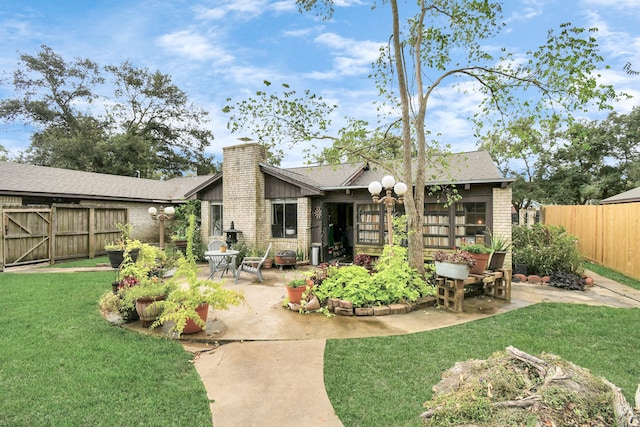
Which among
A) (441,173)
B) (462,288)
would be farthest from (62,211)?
(462,288)

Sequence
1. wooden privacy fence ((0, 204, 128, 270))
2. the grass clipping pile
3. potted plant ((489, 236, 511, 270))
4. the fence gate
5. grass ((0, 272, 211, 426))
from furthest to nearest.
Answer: wooden privacy fence ((0, 204, 128, 270)) → the fence gate → potted plant ((489, 236, 511, 270)) → grass ((0, 272, 211, 426)) → the grass clipping pile

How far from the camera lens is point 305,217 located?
32.9 feet

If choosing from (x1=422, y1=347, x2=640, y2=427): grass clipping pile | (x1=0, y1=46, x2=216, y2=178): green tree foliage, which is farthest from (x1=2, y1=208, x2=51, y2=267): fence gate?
(x1=422, y1=347, x2=640, y2=427): grass clipping pile

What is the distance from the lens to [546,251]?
7750 mm

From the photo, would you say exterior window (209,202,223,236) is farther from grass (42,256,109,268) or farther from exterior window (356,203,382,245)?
exterior window (356,203,382,245)

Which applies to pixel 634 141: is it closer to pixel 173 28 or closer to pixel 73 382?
pixel 173 28

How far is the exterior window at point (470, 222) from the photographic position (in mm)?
8188

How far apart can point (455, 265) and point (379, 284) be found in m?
1.25

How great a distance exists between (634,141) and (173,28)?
74.2 ft

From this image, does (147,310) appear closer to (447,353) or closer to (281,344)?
(281,344)

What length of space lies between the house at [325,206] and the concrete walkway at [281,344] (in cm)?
219

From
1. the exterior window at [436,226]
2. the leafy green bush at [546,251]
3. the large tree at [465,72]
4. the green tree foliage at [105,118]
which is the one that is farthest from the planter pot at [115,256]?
the green tree foliage at [105,118]

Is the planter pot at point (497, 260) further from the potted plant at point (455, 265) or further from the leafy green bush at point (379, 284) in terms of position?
the leafy green bush at point (379, 284)

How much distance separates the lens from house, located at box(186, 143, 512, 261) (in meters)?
8.20
